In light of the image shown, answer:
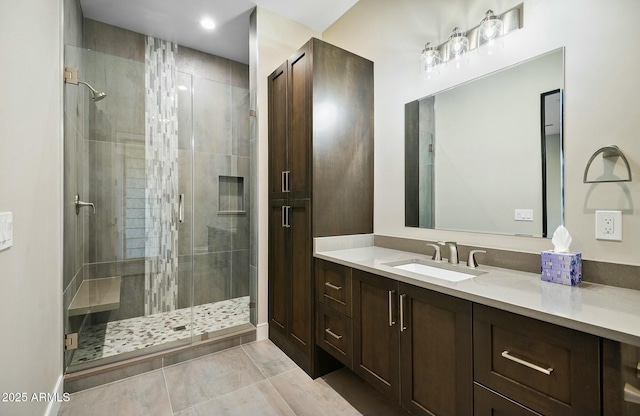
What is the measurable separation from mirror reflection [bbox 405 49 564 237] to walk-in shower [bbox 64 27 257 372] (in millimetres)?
1514

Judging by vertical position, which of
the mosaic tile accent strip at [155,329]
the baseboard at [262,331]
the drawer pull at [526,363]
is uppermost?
the drawer pull at [526,363]

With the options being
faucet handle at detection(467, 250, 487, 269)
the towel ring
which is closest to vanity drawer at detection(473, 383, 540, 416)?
faucet handle at detection(467, 250, 487, 269)

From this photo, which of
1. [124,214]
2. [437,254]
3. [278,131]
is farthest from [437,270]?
[124,214]

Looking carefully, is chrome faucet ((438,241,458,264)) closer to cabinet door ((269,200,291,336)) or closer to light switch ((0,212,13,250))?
cabinet door ((269,200,291,336))

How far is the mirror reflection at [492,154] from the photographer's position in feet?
4.59

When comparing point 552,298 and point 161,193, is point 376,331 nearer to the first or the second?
point 552,298

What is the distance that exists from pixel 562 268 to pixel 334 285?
3.82 feet


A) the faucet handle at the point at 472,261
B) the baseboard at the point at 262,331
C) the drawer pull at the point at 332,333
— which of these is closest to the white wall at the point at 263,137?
the baseboard at the point at 262,331

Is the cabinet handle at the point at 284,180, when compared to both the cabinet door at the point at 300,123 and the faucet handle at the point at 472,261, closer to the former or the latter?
the cabinet door at the point at 300,123

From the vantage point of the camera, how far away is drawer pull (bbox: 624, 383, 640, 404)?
742mm

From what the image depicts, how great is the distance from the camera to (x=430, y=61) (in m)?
1.89

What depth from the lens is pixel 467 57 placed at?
5.70ft

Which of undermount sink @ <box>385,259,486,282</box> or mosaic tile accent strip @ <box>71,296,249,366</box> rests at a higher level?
undermount sink @ <box>385,259,486,282</box>

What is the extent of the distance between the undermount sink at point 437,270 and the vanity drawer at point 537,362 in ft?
1.51
